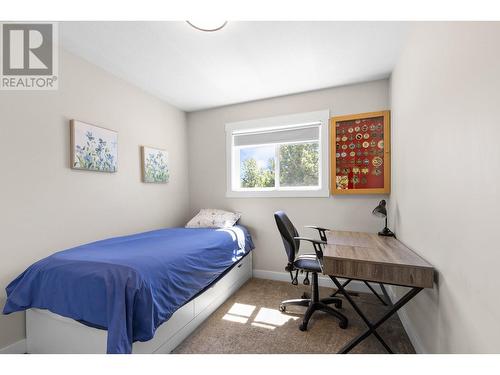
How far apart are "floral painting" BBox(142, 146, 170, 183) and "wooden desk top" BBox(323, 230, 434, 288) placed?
236cm

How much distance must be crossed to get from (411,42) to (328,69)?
76cm

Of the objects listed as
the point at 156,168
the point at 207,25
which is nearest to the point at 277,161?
the point at 156,168

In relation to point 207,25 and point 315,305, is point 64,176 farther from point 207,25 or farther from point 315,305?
point 315,305

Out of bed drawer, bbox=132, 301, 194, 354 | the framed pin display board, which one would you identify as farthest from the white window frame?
bed drawer, bbox=132, 301, 194, 354

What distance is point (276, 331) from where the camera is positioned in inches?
73.9

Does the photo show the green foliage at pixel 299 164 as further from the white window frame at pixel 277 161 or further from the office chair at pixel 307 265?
the office chair at pixel 307 265

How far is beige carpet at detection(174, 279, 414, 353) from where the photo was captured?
5.44 feet

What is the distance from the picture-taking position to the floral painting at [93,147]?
2008mm

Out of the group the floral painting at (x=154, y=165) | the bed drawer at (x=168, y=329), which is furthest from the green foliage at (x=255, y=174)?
the bed drawer at (x=168, y=329)

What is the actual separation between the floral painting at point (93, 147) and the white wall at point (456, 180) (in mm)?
2858

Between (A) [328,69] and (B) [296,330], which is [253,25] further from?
(B) [296,330]

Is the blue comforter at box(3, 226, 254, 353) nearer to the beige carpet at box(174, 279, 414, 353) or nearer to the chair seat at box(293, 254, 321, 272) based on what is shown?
the beige carpet at box(174, 279, 414, 353)

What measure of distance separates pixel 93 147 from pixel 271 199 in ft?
7.23

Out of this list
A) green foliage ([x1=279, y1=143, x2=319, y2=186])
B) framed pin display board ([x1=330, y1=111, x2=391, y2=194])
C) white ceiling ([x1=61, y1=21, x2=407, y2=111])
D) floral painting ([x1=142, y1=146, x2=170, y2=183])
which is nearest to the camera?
white ceiling ([x1=61, y1=21, x2=407, y2=111])
